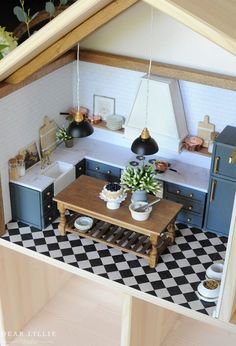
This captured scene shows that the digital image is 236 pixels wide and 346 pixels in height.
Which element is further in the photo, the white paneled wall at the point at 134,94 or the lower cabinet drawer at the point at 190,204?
the lower cabinet drawer at the point at 190,204

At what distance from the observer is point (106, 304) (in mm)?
2682

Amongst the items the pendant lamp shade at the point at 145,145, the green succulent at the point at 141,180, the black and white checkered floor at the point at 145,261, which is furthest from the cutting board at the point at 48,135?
the pendant lamp shade at the point at 145,145

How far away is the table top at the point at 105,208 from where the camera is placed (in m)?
6.70

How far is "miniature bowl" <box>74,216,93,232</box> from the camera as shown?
7.30m

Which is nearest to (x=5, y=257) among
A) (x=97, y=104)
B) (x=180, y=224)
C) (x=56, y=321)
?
(x=56, y=321)

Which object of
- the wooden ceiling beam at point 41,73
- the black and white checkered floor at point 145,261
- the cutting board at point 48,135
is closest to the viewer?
the black and white checkered floor at point 145,261

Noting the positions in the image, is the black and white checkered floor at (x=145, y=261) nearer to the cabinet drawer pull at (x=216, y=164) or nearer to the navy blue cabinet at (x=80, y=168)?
the navy blue cabinet at (x=80, y=168)

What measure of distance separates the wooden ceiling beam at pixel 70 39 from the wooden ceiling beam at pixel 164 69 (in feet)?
3.81

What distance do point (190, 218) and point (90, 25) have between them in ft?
10.0

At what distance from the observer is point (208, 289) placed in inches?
250

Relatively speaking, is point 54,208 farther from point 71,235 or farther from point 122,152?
point 122,152

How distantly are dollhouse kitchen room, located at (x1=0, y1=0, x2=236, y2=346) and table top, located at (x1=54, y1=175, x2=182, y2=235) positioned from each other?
0.5 inches

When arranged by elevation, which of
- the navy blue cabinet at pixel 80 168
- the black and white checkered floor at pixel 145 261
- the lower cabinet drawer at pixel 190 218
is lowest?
the black and white checkered floor at pixel 145 261

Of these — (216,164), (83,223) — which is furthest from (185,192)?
(83,223)
